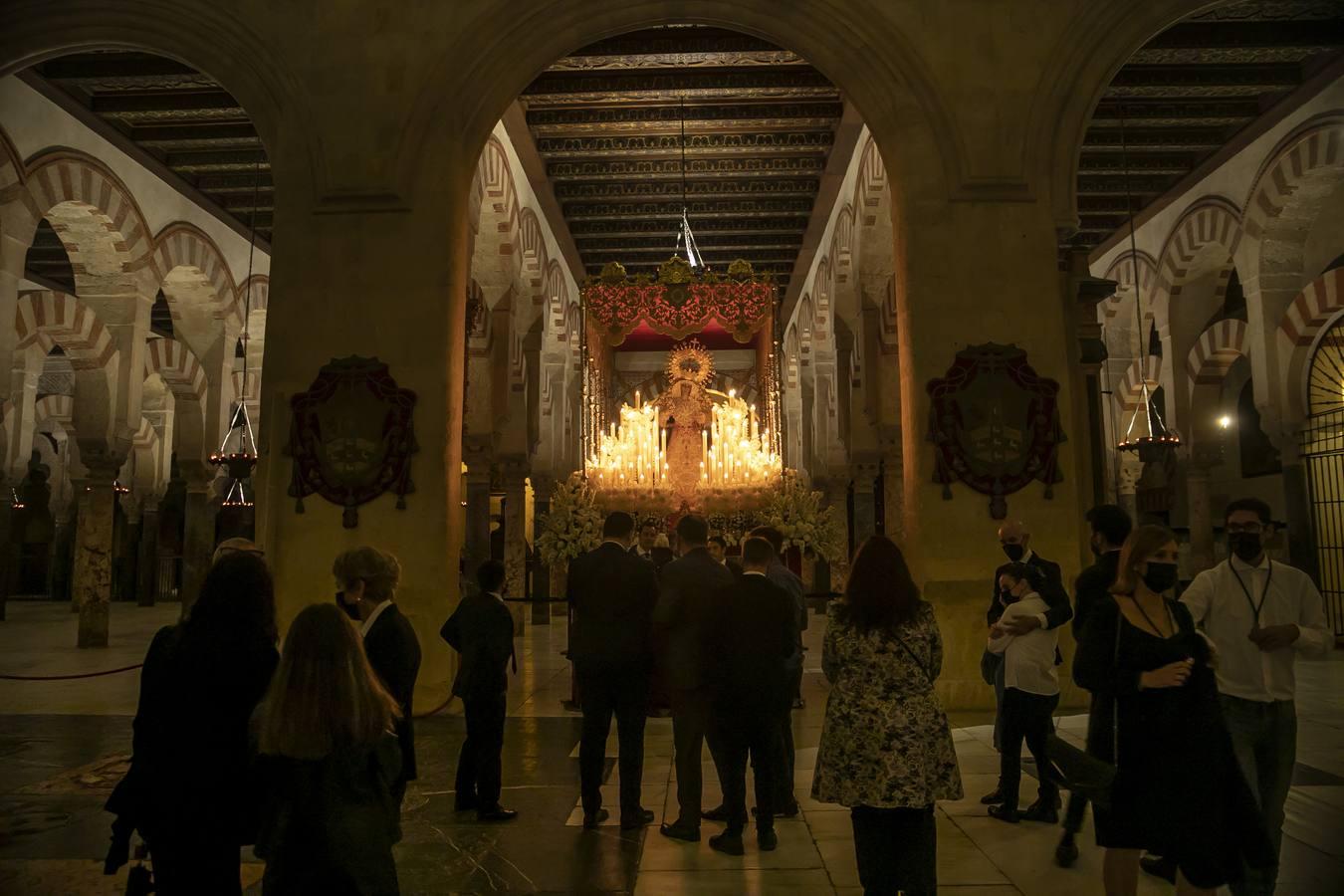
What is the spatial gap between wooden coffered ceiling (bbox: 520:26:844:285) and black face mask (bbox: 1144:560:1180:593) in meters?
6.56

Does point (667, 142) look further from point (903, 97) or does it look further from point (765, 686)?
point (765, 686)

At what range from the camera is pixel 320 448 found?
5.69 metres

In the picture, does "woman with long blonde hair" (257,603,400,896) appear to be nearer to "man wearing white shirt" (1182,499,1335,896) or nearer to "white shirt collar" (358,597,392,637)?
"white shirt collar" (358,597,392,637)

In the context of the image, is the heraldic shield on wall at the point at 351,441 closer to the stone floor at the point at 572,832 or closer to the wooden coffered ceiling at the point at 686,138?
the stone floor at the point at 572,832

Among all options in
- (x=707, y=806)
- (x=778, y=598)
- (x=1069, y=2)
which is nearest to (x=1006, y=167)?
(x=1069, y=2)

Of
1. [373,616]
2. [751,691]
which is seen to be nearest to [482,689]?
[373,616]

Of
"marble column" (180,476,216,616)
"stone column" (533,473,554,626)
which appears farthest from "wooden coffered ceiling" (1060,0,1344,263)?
"marble column" (180,476,216,616)

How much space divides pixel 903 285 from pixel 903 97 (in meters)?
1.21

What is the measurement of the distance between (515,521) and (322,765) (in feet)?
32.2

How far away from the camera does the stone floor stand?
9.32ft

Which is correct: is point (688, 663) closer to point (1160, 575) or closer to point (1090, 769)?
point (1090, 769)

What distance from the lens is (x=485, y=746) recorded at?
3525 millimetres

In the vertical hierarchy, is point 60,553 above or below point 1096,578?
above

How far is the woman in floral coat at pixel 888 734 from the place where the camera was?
232cm
